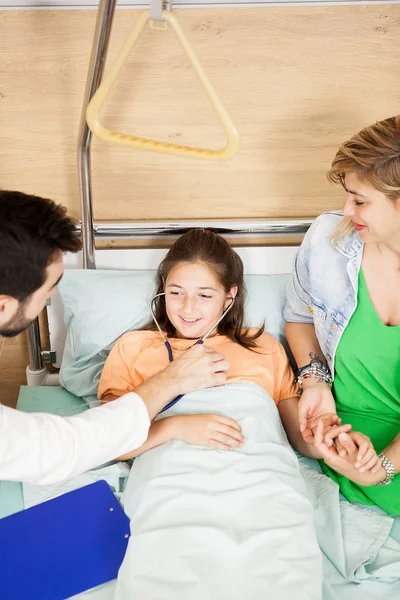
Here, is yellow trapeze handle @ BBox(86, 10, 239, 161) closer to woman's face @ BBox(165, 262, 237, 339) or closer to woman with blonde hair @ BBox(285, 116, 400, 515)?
woman with blonde hair @ BBox(285, 116, 400, 515)

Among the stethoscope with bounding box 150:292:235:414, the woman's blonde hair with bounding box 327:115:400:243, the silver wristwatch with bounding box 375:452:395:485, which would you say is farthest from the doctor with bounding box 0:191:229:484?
the woman's blonde hair with bounding box 327:115:400:243

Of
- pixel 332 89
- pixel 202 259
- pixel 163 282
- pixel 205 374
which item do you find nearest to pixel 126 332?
pixel 163 282

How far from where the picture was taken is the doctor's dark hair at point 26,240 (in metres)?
1.19

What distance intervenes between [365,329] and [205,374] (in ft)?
1.52

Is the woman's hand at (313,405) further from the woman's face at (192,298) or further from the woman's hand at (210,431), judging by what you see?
the woman's face at (192,298)

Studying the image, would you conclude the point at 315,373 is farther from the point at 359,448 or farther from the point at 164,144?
the point at 164,144

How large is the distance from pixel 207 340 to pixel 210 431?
38 centimetres

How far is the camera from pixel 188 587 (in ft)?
4.12

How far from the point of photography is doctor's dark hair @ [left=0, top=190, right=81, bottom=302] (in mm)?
1190

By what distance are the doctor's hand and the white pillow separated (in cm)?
43

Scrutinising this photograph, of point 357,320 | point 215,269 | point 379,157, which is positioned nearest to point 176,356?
point 215,269

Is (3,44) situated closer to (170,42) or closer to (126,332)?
(170,42)

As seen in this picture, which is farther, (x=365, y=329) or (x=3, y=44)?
(x=3, y=44)

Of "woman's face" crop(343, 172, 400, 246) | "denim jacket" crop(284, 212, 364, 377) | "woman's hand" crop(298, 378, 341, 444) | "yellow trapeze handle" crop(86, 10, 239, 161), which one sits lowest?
"woman's hand" crop(298, 378, 341, 444)
